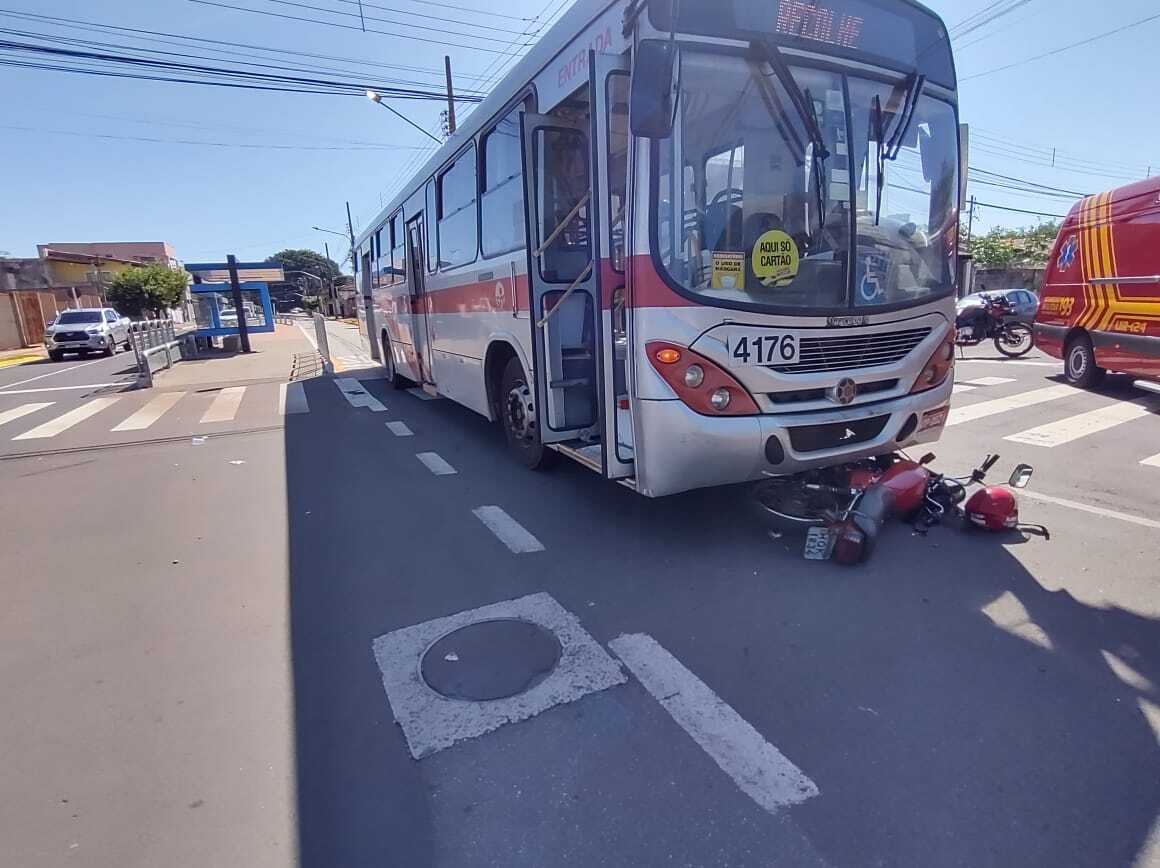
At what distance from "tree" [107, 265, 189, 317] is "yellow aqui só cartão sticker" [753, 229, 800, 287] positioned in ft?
105

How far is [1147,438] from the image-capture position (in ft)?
22.3

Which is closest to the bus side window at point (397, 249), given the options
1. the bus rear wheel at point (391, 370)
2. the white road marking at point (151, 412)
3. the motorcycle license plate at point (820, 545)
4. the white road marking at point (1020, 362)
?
the bus rear wheel at point (391, 370)

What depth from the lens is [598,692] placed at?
2.82m

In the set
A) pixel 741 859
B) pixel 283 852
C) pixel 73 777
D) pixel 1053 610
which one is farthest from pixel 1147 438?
pixel 73 777

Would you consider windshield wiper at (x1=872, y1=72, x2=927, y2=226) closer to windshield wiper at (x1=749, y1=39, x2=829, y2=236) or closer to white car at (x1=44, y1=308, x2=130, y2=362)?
windshield wiper at (x1=749, y1=39, x2=829, y2=236)

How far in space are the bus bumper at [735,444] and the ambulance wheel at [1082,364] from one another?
7731mm

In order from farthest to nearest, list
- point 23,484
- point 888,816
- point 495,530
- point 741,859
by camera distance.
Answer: point 23,484 → point 495,530 → point 888,816 → point 741,859

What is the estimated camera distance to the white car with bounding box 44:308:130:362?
2198 centimetres

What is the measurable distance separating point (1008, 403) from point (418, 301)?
8.53m

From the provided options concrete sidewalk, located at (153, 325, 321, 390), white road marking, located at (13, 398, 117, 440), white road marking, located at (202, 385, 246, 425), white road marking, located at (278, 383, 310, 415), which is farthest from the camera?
concrete sidewalk, located at (153, 325, 321, 390)

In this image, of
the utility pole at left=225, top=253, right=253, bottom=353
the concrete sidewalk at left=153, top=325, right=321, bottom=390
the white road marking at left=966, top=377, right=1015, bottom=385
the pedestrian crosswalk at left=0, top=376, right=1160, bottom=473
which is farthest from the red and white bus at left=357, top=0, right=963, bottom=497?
the utility pole at left=225, top=253, right=253, bottom=353

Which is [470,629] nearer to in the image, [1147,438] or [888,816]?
[888,816]

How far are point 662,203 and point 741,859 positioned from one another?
3.10 metres

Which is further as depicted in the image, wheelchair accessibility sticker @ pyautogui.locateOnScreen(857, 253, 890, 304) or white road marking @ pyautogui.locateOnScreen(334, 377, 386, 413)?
white road marking @ pyautogui.locateOnScreen(334, 377, 386, 413)
